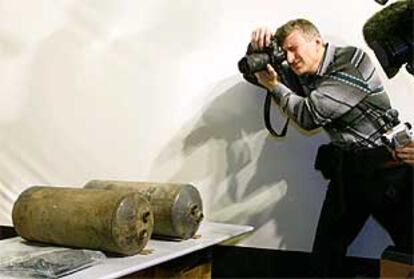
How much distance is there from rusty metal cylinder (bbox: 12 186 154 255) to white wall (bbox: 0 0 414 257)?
3.33 ft

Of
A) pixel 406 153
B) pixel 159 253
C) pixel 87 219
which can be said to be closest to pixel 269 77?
pixel 406 153

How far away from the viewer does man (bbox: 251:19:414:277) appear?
278 centimetres

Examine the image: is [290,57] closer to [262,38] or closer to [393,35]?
[262,38]

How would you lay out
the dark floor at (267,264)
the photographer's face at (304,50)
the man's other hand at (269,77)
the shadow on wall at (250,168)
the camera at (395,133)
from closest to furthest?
the camera at (395,133) → the photographer's face at (304,50) → the man's other hand at (269,77) → the dark floor at (267,264) → the shadow on wall at (250,168)

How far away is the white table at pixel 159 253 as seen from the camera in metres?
2.31

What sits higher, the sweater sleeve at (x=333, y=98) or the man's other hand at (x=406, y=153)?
the sweater sleeve at (x=333, y=98)

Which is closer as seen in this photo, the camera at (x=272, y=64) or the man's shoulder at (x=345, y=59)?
the man's shoulder at (x=345, y=59)

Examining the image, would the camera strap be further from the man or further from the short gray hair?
the short gray hair

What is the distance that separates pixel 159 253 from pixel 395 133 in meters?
1.08

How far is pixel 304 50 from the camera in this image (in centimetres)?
291

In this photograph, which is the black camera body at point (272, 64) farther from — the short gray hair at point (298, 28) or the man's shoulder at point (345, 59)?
the man's shoulder at point (345, 59)

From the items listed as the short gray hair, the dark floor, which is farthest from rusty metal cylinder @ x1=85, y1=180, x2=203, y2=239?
the short gray hair

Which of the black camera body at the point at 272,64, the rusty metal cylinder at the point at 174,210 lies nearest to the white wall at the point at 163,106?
the black camera body at the point at 272,64

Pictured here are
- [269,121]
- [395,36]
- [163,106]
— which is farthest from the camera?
[163,106]
